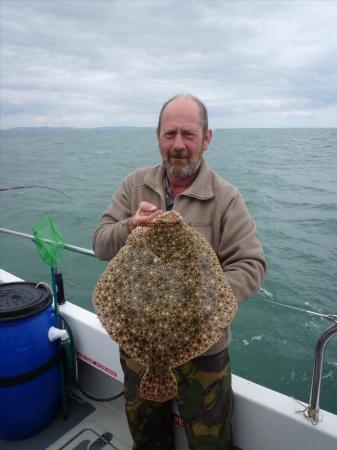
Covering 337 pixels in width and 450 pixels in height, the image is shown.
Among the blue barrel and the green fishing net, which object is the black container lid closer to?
the blue barrel

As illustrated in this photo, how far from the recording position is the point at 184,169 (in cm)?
288

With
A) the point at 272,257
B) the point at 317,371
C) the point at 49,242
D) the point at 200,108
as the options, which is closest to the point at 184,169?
the point at 200,108

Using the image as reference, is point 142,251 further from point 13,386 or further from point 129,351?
point 13,386

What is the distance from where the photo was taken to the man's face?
2.79 m

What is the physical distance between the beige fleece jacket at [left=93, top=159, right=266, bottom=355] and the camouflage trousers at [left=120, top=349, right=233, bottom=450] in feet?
0.61

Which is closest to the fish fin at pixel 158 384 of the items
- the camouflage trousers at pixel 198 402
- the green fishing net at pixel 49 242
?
the camouflage trousers at pixel 198 402

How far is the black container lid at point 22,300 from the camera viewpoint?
136 inches

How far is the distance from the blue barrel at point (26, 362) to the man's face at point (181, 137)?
2.05m

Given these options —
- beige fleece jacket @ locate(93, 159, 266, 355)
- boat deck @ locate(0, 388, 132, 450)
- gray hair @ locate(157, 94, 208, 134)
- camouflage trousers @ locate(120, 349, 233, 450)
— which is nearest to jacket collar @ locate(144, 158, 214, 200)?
beige fleece jacket @ locate(93, 159, 266, 355)

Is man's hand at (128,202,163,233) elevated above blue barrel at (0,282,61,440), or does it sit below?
above

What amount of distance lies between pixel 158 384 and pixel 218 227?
48.9 inches

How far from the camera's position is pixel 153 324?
207 cm

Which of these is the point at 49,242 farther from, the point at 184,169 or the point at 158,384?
the point at 158,384

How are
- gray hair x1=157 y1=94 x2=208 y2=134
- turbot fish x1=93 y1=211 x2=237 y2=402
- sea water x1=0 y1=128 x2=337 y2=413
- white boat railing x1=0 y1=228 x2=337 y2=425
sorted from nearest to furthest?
turbot fish x1=93 y1=211 x2=237 y2=402, white boat railing x1=0 y1=228 x2=337 y2=425, gray hair x1=157 y1=94 x2=208 y2=134, sea water x1=0 y1=128 x2=337 y2=413
